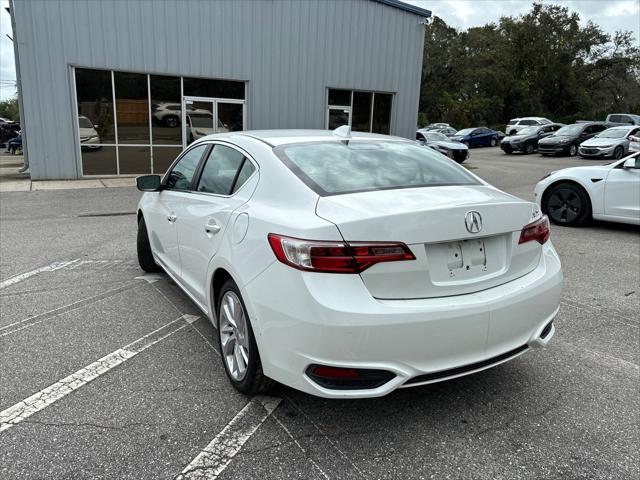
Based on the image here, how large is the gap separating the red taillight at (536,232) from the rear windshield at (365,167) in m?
0.48

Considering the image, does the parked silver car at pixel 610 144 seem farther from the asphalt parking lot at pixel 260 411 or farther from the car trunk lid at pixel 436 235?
the car trunk lid at pixel 436 235

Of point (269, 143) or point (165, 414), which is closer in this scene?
point (165, 414)

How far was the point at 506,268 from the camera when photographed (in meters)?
2.79

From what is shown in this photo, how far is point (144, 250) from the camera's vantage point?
5.35 m

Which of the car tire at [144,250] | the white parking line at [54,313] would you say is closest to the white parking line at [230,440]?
the white parking line at [54,313]

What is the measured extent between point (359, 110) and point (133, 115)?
26.0 ft

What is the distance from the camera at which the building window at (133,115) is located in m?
14.4

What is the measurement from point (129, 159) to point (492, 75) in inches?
1802

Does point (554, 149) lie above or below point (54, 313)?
above

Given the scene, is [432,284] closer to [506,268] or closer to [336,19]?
[506,268]

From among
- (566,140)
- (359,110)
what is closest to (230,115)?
(359,110)

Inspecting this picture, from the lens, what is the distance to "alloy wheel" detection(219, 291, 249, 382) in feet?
9.70

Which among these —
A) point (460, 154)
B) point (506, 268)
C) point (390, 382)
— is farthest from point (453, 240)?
point (460, 154)

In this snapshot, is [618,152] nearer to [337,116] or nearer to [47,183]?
[337,116]
